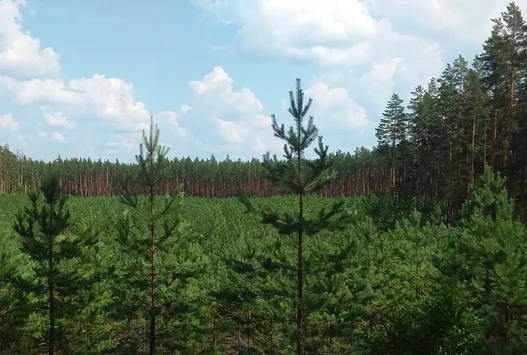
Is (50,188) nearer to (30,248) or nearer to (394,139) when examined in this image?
(30,248)

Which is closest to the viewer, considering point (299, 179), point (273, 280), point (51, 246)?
point (299, 179)

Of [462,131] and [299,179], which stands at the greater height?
[462,131]

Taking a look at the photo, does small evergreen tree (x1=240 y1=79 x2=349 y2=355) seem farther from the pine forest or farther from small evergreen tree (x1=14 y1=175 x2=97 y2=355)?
small evergreen tree (x1=14 y1=175 x2=97 y2=355)

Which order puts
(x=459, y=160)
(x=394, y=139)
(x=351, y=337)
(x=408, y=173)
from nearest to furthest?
(x=351, y=337) → (x=459, y=160) → (x=394, y=139) → (x=408, y=173)

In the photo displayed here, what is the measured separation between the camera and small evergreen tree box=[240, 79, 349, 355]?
12352 mm

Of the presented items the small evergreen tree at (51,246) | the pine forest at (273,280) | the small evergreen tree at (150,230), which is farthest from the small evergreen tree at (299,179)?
the small evergreen tree at (51,246)

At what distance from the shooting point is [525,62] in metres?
37.0

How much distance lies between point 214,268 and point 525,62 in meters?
27.2

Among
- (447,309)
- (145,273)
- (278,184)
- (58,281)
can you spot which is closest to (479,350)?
(447,309)

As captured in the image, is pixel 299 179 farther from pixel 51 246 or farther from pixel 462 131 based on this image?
pixel 462 131

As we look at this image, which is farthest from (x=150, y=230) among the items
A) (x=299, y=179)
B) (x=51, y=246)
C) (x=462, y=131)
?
(x=462, y=131)

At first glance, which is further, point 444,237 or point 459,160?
point 459,160

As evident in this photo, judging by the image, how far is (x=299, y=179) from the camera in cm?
1264

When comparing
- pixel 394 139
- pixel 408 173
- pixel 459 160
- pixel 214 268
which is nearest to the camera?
pixel 214 268
